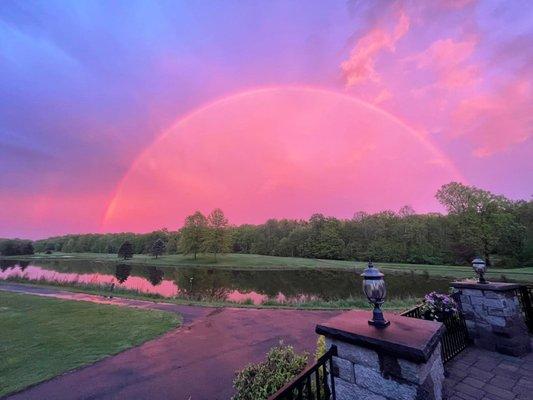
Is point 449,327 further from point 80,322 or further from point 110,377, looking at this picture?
point 80,322

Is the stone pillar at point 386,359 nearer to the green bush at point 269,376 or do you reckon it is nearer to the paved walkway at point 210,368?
the green bush at point 269,376

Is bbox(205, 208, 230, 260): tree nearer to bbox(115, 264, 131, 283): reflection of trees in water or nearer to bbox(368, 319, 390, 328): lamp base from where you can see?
bbox(115, 264, 131, 283): reflection of trees in water

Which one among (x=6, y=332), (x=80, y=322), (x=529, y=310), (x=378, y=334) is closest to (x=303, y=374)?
(x=378, y=334)

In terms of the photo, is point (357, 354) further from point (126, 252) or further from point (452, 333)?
point (126, 252)

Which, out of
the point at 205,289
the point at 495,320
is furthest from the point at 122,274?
the point at 495,320

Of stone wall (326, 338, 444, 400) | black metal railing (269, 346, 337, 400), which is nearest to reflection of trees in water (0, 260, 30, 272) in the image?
black metal railing (269, 346, 337, 400)

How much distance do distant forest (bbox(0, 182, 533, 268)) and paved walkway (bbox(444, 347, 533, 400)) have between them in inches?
397

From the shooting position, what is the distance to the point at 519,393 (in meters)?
4.31

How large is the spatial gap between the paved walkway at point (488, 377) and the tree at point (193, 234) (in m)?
52.8

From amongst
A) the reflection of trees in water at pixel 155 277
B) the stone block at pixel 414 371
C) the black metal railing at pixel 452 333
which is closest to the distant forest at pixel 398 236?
the black metal railing at pixel 452 333

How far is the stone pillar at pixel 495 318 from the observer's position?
18.6ft

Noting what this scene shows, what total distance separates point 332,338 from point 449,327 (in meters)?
4.26

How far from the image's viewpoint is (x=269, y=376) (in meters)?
4.39

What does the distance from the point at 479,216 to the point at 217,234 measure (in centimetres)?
4411
